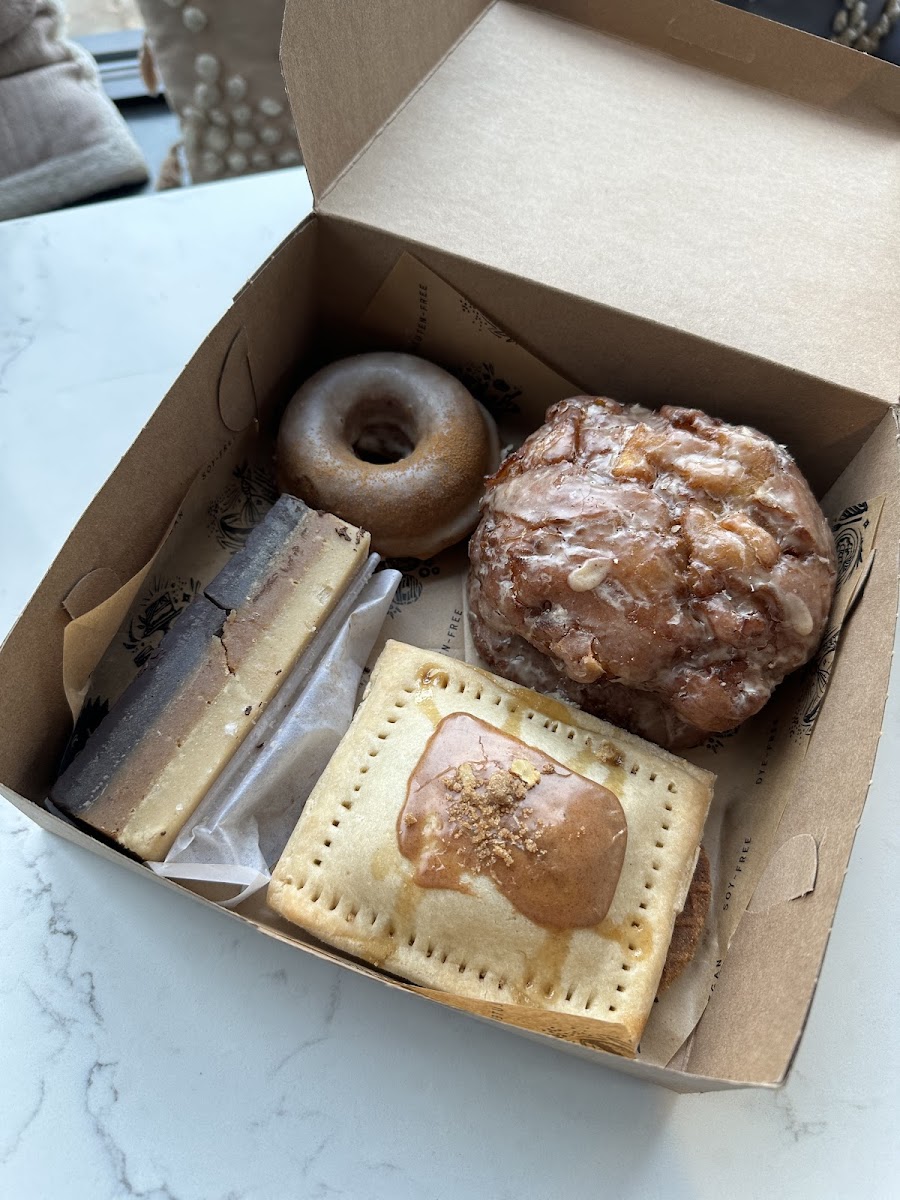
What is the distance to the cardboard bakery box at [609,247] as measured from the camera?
3.55 ft

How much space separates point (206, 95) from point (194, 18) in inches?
5.7

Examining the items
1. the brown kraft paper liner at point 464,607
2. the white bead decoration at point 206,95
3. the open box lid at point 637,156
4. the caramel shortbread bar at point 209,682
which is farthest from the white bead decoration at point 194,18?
the caramel shortbread bar at point 209,682

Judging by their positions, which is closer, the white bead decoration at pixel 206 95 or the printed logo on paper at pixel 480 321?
the printed logo on paper at pixel 480 321

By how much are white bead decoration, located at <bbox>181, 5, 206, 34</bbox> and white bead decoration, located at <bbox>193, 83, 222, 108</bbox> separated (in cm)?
11

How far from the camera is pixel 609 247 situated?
1.21 metres

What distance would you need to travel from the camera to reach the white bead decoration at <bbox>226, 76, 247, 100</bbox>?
178cm

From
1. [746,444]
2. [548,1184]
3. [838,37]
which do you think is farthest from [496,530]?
[838,37]

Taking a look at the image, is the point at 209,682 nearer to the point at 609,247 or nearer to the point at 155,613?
the point at 155,613

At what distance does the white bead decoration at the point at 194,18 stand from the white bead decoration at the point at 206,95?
0.35 ft

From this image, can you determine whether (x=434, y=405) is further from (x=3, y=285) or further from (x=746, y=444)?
(x=3, y=285)

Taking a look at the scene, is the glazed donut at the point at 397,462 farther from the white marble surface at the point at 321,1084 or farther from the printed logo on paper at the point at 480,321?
the white marble surface at the point at 321,1084

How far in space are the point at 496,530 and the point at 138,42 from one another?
1.93 meters

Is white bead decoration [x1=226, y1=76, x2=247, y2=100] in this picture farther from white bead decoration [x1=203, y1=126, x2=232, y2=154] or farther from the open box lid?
the open box lid

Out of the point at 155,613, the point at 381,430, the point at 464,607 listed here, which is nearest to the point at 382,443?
the point at 381,430
